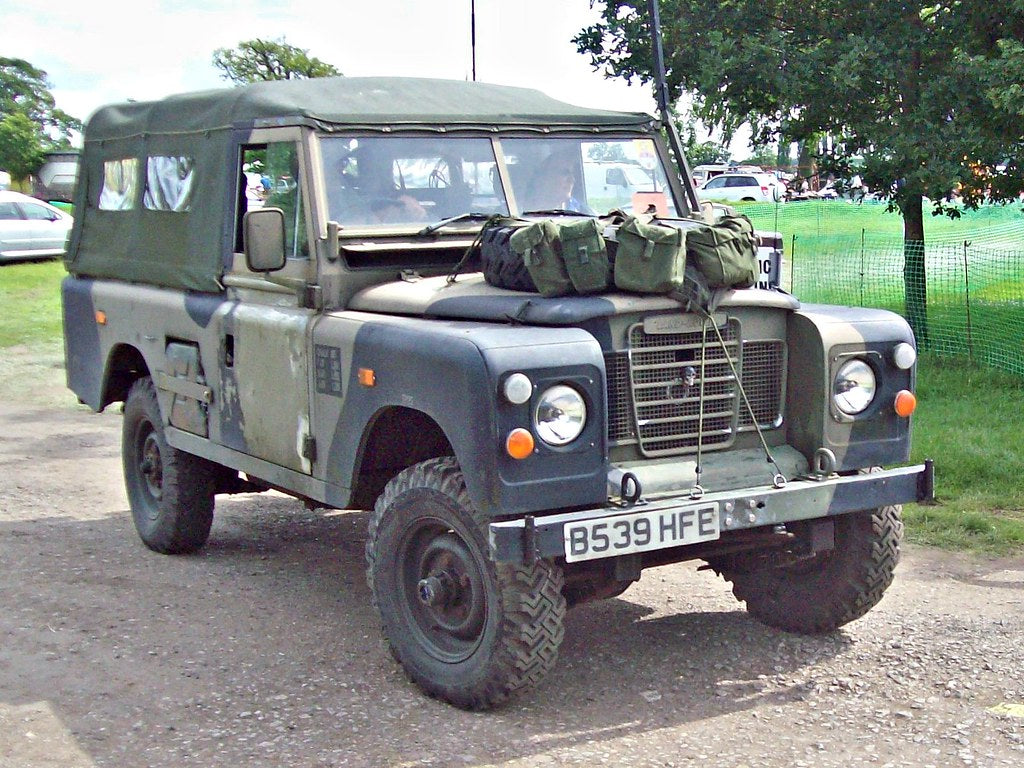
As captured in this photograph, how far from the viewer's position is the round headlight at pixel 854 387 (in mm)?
5117

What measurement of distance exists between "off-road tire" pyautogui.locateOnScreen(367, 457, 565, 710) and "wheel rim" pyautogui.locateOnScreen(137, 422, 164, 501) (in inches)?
96.3

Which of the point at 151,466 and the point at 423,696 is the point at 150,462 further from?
the point at 423,696

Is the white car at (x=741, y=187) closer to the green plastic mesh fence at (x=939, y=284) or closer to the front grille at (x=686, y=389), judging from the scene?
the green plastic mesh fence at (x=939, y=284)

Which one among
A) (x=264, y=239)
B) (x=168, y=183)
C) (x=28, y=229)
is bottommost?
(x=264, y=239)

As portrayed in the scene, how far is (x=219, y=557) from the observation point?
7.16 meters

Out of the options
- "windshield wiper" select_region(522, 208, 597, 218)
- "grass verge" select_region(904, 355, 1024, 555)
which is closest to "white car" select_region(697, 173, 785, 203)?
"grass verge" select_region(904, 355, 1024, 555)

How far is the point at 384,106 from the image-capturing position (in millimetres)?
5941

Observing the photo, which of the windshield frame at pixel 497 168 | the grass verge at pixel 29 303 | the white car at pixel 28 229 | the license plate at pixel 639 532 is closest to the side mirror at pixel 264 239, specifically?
the windshield frame at pixel 497 168

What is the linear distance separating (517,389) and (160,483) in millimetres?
3471

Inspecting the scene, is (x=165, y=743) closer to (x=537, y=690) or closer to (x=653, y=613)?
(x=537, y=690)

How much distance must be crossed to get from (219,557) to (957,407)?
222 inches

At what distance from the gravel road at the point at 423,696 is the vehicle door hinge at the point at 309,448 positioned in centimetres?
80

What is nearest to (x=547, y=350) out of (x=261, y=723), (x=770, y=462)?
(x=770, y=462)

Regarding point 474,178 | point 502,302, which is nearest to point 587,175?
point 474,178
